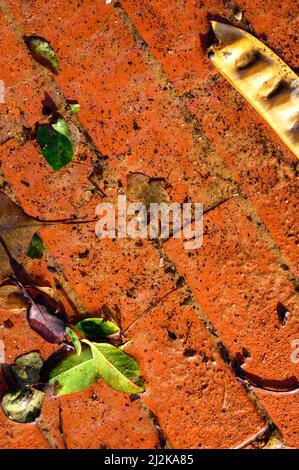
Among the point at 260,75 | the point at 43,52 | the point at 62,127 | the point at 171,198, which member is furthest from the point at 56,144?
A: the point at 260,75

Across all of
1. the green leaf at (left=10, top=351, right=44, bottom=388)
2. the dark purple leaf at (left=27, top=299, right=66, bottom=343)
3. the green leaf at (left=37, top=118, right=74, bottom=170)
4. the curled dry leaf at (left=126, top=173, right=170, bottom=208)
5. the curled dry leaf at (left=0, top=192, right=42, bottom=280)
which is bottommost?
the green leaf at (left=10, top=351, right=44, bottom=388)

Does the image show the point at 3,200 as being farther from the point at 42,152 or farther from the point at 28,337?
the point at 28,337

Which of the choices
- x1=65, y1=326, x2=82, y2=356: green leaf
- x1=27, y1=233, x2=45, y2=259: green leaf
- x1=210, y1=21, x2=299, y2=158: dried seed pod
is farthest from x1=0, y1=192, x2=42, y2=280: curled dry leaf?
x1=210, y1=21, x2=299, y2=158: dried seed pod

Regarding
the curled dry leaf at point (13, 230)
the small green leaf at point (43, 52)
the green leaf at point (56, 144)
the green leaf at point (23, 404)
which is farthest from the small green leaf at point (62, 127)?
the green leaf at point (23, 404)

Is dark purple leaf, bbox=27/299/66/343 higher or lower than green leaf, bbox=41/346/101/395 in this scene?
higher

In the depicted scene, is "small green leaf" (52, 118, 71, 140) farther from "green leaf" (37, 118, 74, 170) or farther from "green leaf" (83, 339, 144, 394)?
"green leaf" (83, 339, 144, 394)

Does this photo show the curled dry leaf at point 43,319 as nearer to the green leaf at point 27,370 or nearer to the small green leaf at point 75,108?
the green leaf at point 27,370
